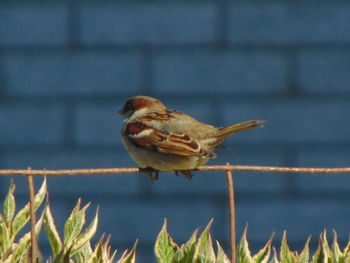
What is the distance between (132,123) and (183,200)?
5.75 ft

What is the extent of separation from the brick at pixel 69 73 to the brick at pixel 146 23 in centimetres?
9

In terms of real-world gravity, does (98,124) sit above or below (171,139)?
above

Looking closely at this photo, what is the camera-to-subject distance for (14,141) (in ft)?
16.7

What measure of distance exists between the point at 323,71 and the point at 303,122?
26cm

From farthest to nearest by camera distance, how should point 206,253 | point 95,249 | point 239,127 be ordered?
point 239,127, point 95,249, point 206,253

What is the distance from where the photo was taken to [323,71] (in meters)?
5.06

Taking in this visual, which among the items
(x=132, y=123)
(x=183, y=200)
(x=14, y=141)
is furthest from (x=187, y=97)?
(x=132, y=123)

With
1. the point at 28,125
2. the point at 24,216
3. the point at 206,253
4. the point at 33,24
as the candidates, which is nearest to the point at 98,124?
the point at 28,125

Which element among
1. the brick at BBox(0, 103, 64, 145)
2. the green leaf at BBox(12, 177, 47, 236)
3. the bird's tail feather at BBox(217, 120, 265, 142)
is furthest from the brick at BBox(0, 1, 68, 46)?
the green leaf at BBox(12, 177, 47, 236)

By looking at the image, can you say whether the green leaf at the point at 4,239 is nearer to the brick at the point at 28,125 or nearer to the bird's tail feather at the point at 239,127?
the bird's tail feather at the point at 239,127

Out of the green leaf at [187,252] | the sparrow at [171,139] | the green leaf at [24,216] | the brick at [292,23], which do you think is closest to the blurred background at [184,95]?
the brick at [292,23]

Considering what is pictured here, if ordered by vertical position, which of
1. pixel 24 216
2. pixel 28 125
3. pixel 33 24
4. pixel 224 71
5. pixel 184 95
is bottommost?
pixel 24 216

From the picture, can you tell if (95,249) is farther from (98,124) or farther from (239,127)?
(98,124)

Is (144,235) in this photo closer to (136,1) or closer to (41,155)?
(41,155)
